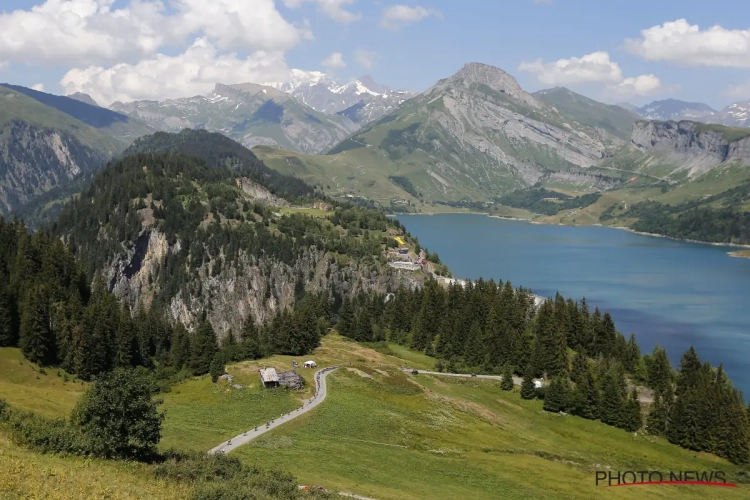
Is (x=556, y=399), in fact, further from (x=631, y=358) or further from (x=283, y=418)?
(x=283, y=418)

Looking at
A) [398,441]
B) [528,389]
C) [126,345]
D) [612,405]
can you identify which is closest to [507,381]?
[528,389]

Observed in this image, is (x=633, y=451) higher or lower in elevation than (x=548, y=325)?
lower

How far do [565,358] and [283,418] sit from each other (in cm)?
7186

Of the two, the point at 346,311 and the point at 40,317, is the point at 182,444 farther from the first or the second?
the point at 346,311

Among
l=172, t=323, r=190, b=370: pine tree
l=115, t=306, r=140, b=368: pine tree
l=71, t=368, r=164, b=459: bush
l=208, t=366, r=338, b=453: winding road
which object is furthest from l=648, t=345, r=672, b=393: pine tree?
l=71, t=368, r=164, b=459: bush

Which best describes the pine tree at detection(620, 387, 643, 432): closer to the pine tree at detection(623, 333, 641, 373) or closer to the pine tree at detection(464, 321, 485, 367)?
the pine tree at detection(623, 333, 641, 373)

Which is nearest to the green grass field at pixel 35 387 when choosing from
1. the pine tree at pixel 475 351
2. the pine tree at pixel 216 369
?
the pine tree at pixel 216 369

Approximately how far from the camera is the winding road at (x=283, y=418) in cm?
6166

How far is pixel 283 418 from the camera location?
75562 mm

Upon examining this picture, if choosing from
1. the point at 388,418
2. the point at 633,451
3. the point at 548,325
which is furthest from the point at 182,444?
the point at 548,325

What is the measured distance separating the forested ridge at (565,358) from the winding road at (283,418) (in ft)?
112

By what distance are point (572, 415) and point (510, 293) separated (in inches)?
2013

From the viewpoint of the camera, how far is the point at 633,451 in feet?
305

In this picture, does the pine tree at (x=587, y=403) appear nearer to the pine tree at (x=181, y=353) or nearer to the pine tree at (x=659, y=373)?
the pine tree at (x=659, y=373)
